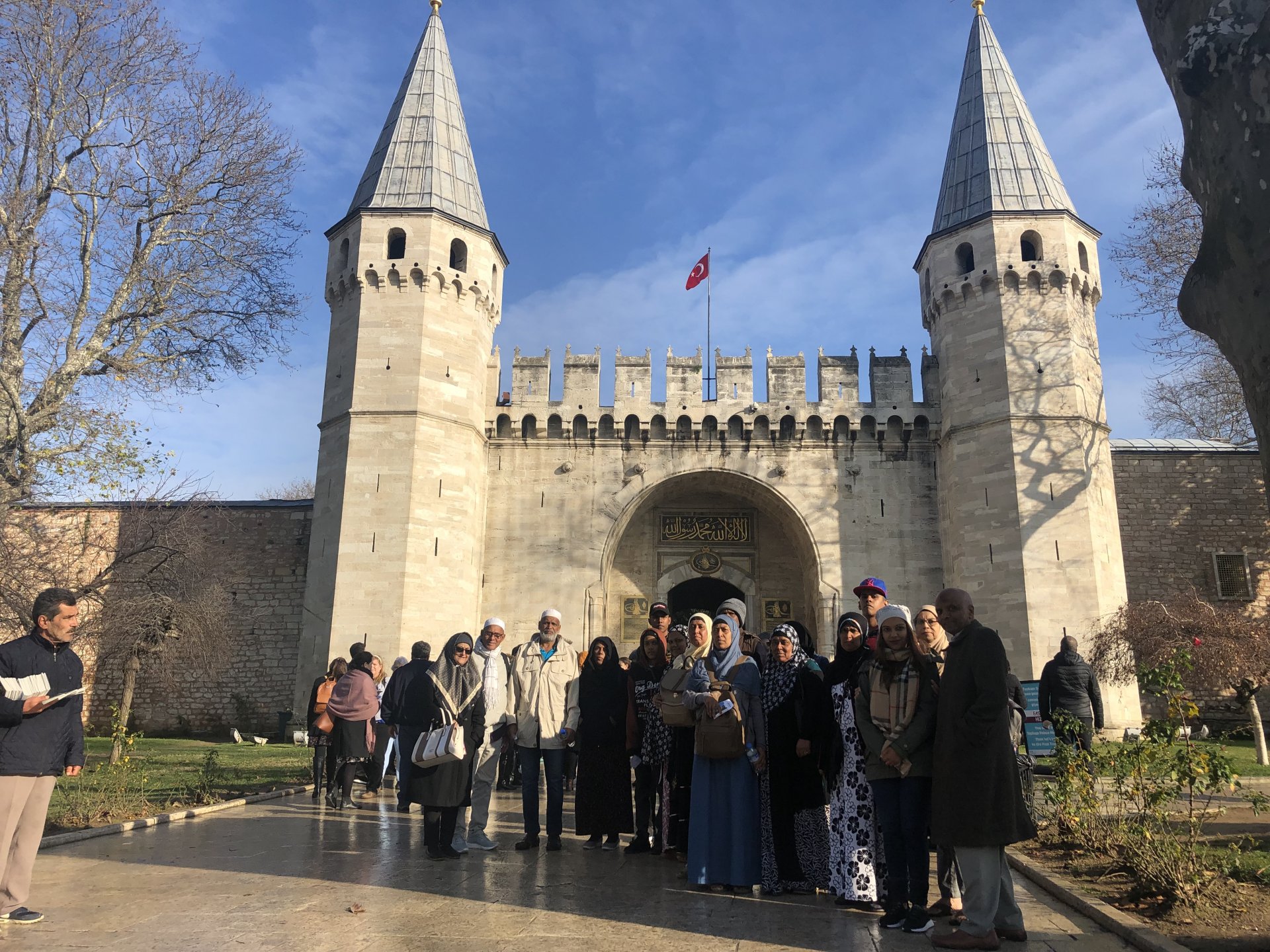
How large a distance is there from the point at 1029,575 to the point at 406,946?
1433 cm

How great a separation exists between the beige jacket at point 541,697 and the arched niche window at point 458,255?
Answer: 44.7 feet

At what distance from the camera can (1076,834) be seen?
19.9 ft

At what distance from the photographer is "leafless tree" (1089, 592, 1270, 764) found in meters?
13.8

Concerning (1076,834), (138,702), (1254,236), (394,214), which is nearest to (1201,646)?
(1076,834)

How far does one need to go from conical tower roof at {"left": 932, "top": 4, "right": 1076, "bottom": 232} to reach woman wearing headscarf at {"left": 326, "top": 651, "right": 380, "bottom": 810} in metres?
15.2

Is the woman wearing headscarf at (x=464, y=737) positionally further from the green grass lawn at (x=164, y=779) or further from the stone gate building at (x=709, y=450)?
the stone gate building at (x=709, y=450)

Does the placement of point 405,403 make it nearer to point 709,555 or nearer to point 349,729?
point 709,555

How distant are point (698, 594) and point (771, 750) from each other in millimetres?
15442

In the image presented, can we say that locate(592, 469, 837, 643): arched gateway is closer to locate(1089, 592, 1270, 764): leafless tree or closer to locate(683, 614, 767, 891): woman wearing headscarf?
locate(1089, 592, 1270, 764): leafless tree

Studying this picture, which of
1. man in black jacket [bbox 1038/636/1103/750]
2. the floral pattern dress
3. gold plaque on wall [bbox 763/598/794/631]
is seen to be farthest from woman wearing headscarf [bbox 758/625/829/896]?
gold plaque on wall [bbox 763/598/794/631]

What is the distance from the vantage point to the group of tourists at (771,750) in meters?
4.05

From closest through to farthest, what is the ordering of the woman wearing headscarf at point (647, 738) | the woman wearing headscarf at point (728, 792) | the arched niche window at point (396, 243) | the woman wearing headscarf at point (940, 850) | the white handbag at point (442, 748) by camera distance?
the woman wearing headscarf at point (940, 850) → the woman wearing headscarf at point (728, 792) → the white handbag at point (442, 748) → the woman wearing headscarf at point (647, 738) → the arched niche window at point (396, 243)

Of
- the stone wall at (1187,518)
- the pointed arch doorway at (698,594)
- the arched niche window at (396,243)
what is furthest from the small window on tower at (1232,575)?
the arched niche window at (396,243)

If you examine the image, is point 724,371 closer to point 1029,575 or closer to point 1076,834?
point 1029,575
